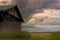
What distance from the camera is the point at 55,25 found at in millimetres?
1862

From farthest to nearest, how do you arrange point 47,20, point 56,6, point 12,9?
point 56,6 < point 47,20 < point 12,9

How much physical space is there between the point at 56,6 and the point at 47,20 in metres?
0.49

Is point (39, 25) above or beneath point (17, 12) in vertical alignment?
beneath

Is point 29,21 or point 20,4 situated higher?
point 20,4

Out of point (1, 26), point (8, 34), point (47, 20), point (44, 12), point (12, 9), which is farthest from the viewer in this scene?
point (44, 12)

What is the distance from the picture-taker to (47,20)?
6.64 feet

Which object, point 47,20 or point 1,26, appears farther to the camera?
point 47,20

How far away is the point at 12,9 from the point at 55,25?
1.74ft

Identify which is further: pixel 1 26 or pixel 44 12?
pixel 44 12

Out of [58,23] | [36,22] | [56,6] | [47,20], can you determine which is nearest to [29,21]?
[36,22]

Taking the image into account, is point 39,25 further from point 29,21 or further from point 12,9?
point 12,9

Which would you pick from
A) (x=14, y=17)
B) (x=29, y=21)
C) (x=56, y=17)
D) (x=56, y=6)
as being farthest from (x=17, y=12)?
(x=56, y=6)

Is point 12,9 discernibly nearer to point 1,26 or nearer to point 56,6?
point 1,26

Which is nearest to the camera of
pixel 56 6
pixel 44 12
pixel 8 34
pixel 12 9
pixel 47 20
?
pixel 8 34
